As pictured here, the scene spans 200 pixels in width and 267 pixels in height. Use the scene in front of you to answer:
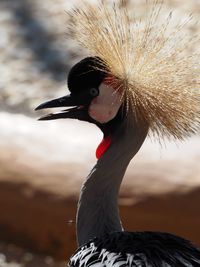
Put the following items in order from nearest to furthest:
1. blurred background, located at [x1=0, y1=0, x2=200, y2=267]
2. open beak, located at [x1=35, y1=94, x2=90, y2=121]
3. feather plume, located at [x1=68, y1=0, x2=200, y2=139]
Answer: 1. feather plume, located at [x1=68, y1=0, x2=200, y2=139]
2. open beak, located at [x1=35, y1=94, x2=90, y2=121]
3. blurred background, located at [x1=0, y1=0, x2=200, y2=267]

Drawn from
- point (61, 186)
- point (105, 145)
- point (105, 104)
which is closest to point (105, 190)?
point (105, 145)

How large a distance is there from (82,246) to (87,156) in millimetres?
1218

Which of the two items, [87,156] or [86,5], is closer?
[86,5]

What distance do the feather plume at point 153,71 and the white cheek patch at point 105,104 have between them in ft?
0.09

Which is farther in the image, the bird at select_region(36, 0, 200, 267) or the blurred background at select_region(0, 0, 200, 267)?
the blurred background at select_region(0, 0, 200, 267)

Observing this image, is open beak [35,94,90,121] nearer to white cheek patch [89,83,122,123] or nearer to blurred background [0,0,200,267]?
white cheek patch [89,83,122,123]

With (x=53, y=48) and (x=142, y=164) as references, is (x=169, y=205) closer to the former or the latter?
(x=142, y=164)

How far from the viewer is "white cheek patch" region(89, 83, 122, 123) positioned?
2.88 metres

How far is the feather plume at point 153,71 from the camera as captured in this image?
2.85 metres

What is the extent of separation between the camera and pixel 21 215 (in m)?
3.95

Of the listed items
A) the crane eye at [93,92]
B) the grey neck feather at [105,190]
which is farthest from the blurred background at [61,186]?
the crane eye at [93,92]

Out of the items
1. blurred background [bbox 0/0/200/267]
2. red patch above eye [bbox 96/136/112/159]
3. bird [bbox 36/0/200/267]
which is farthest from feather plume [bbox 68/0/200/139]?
blurred background [bbox 0/0/200/267]

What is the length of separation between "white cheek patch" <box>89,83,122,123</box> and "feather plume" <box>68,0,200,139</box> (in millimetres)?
26

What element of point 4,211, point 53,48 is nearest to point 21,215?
point 4,211
